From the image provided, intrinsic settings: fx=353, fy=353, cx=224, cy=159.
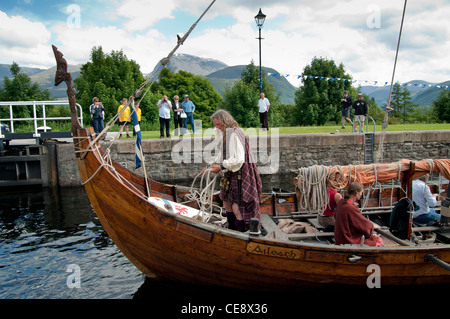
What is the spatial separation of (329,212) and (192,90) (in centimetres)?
4087

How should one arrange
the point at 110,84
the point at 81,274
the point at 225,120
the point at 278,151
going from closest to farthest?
1. the point at 225,120
2. the point at 81,274
3. the point at 278,151
4. the point at 110,84

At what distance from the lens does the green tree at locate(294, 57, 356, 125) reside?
1356 inches

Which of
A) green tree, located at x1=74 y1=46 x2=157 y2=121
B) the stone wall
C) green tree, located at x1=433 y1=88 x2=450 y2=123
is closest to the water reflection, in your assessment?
the stone wall

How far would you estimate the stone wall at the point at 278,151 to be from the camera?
11891 mm

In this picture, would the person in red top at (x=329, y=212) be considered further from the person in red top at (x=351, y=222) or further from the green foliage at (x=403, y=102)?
the green foliage at (x=403, y=102)

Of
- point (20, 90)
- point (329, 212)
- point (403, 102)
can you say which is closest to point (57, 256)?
point (329, 212)

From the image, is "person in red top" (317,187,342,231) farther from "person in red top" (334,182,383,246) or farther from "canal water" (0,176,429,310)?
"canal water" (0,176,429,310)

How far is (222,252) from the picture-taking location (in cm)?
381

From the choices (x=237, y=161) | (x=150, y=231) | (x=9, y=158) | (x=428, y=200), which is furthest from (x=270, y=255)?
(x=9, y=158)

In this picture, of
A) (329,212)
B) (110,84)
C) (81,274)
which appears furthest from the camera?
(110,84)

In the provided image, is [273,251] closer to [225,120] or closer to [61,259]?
[225,120]

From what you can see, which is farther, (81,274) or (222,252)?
(81,274)

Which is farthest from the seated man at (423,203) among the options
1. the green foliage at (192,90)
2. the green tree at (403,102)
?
the green tree at (403,102)
